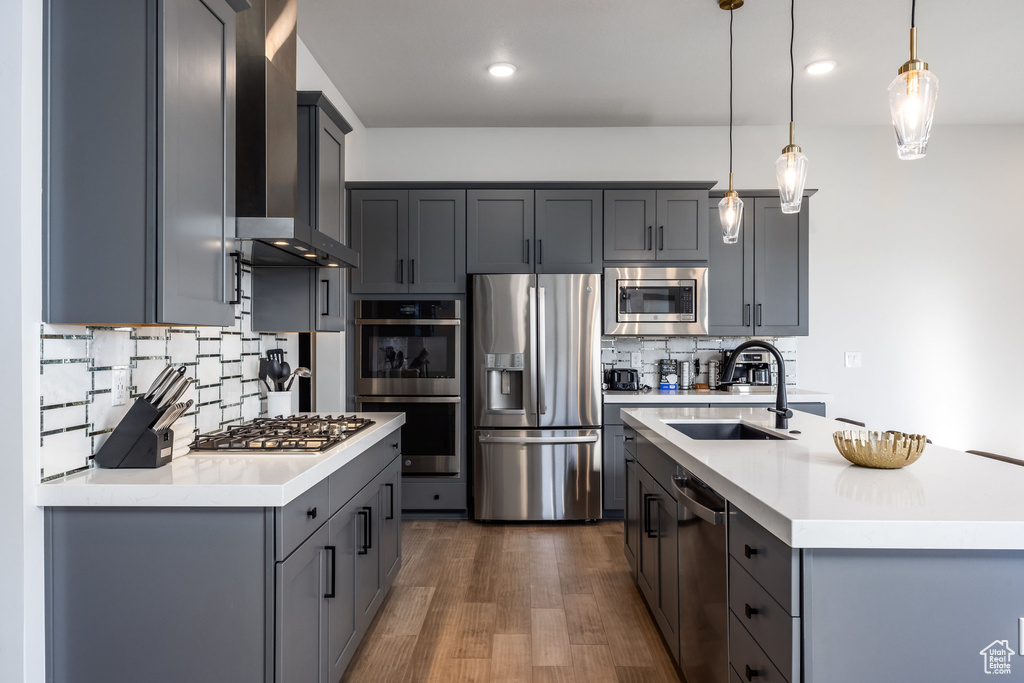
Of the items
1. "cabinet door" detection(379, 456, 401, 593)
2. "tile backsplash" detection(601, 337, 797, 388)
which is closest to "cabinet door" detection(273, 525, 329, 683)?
"cabinet door" detection(379, 456, 401, 593)

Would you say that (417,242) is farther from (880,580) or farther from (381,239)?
(880,580)

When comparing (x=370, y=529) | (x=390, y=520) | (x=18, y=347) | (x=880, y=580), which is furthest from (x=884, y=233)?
(x=18, y=347)

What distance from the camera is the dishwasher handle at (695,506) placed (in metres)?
1.62

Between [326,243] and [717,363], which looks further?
[717,363]

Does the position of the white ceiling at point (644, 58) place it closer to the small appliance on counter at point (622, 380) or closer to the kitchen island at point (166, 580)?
the small appliance on counter at point (622, 380)

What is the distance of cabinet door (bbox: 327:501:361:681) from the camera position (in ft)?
6.20

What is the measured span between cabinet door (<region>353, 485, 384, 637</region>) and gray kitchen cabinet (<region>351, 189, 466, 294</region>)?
189 centimetres

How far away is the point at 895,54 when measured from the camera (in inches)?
131

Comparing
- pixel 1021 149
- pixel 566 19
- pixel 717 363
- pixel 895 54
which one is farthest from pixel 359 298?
pixel 1021 149

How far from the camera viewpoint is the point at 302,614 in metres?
1.65

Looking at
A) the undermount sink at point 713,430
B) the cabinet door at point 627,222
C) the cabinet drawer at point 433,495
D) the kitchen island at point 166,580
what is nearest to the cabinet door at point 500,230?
the cabinet door at point 627,222

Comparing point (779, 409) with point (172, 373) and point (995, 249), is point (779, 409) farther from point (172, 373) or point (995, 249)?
point (995, 249)

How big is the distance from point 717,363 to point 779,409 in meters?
2.16

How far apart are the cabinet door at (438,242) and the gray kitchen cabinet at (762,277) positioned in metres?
1.80
